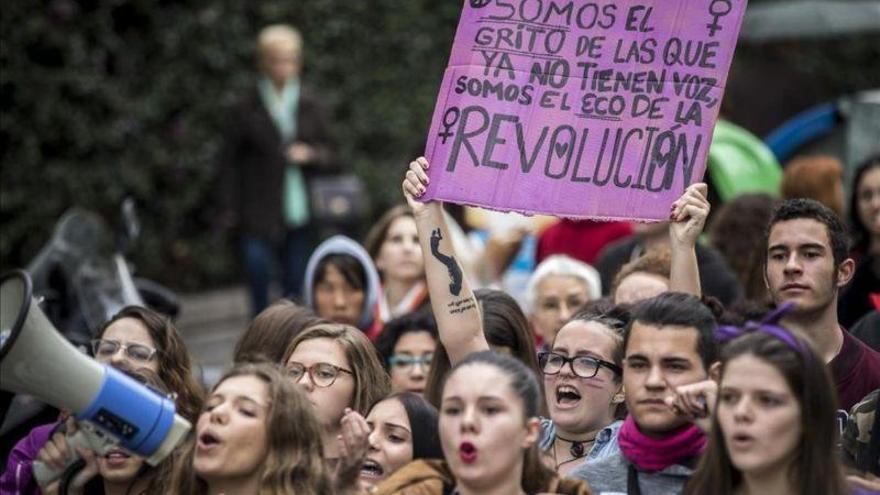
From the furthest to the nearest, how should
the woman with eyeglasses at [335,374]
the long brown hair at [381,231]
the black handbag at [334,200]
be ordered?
the black handbag at [334,200], the long brown hair at [381,231], the woman with eyeglasses at [335,374]

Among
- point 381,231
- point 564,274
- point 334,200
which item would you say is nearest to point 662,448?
point 564,274

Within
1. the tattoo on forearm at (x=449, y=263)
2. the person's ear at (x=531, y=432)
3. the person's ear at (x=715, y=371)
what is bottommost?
the person's ear at (x=531, y=432)

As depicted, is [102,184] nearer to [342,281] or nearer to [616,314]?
[342,281]

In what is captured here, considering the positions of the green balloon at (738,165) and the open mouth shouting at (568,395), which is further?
the green balloon at (738,165)

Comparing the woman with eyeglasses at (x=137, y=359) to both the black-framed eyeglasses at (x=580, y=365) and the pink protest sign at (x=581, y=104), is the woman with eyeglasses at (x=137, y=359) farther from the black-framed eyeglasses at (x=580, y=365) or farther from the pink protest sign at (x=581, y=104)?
the black-framed eyeglasses at (x=580, y=365)

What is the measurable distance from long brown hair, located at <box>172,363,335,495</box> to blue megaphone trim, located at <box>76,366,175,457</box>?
0.24 meters

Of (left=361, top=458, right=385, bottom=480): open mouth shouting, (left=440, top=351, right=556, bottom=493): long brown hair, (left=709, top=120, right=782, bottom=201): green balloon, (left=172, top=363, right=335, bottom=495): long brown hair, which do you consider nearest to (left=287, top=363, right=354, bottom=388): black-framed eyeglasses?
(left=361, top=458, right=385, bottom=480): open mouth shouting

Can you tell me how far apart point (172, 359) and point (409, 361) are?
1298 millimetres

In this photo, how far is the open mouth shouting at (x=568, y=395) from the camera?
6.94 metres

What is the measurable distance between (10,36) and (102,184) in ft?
4.13

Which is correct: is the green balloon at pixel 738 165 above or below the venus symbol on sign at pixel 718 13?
below

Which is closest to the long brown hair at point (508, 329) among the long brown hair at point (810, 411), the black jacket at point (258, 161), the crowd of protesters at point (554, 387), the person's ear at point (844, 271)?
the crowd of protesters at point (554, 387)

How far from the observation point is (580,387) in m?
6.94

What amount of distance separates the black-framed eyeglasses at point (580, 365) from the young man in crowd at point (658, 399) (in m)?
0.60
